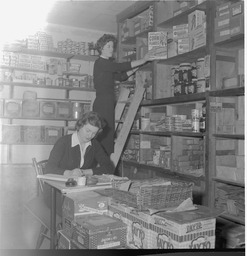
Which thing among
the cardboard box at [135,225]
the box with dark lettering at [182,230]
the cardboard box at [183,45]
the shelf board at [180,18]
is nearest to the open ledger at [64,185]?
the cardboard box at [135,225]

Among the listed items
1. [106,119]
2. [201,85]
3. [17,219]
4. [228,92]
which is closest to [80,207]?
[17,219]

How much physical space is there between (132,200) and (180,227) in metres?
0.36

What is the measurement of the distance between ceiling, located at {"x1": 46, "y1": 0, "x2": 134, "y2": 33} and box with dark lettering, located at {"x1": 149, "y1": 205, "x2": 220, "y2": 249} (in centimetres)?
391

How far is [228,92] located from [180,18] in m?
1.43

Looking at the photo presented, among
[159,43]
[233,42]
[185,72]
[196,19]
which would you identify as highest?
[196,19]

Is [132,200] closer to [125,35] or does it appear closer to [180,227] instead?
[180,227]

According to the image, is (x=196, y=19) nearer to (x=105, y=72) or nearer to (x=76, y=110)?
(x=105, y=72)

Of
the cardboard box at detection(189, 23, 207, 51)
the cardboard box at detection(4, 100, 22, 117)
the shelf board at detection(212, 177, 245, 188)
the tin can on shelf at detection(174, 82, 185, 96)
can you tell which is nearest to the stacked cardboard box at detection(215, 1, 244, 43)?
the cardboard box at detection(189, 23, 207, 51)

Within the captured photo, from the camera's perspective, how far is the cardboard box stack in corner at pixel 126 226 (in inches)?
57.8

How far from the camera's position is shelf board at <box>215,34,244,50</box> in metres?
A: 3.31

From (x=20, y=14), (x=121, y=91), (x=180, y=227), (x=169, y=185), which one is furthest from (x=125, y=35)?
(x=180, y=227)

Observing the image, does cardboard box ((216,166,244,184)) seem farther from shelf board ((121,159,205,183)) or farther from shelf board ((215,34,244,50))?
shelf board ((215,34,244,50))

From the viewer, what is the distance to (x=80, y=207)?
1896 millimetres

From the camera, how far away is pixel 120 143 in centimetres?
472
